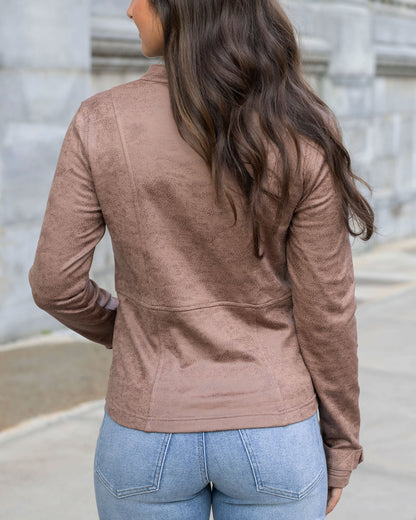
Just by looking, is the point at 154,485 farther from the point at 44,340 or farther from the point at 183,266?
the point at 44,340

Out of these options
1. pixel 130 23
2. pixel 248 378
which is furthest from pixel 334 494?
pixel 130 23

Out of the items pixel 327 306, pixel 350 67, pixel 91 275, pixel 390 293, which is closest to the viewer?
pixel 327 306

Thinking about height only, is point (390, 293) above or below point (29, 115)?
below

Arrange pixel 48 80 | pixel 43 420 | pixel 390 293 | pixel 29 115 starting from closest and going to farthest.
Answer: pixel 43 420, pixel 29 115, pixel 48 80, pixel 390 293

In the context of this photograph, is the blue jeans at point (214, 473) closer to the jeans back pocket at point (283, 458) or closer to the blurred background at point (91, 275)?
the jeans back pocket at point (283, 458)

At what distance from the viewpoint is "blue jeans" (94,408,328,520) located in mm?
1682

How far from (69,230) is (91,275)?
5340 mm

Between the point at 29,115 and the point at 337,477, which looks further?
the point at 29,115

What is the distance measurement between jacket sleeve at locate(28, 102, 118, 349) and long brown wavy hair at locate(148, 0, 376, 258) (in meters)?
0.21

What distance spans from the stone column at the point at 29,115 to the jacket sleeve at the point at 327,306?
181 inches

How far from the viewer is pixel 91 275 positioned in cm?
700

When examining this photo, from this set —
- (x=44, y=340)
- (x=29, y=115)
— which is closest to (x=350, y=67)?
(x=29, y=115)

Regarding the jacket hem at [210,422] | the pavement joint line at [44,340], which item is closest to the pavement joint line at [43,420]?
the pavement joint line at [44,340]

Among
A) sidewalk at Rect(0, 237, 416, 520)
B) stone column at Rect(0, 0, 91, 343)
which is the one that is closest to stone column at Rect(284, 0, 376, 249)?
stone column at Rect(0, 0, 91, 343)
